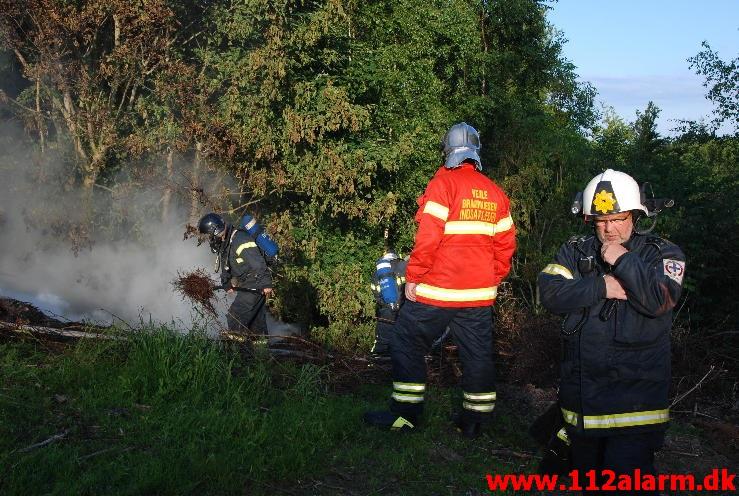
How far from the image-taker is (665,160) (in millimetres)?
19125

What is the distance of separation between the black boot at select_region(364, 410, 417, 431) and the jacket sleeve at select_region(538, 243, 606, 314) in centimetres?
188

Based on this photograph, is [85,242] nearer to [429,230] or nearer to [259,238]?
[259,238]

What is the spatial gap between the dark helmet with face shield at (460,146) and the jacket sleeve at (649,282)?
2167 mm

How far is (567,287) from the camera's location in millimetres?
3332

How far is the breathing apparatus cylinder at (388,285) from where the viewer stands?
916cm

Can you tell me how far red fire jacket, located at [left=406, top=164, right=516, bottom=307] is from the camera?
197 inches

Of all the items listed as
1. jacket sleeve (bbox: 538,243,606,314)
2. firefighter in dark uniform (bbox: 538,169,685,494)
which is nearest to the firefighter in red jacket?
jacket sleeve (bbox: 538,243,606,314)

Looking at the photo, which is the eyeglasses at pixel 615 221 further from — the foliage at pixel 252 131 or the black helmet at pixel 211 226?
the foliage at pixel 252 131

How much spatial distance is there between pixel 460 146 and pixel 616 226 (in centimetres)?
201

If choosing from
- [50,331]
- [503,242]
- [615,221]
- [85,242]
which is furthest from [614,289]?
[85,242]

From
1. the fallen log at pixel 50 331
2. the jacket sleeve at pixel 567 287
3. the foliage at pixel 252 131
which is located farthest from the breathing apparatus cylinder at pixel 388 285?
the jacket sleeve at pixel 567 287

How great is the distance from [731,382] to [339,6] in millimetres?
9471

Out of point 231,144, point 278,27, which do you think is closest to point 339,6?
point 278,27

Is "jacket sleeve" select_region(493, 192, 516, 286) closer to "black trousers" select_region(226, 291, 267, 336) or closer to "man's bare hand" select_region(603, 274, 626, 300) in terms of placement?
"man's bare hand" select_region(603, 274, 626, 300)
